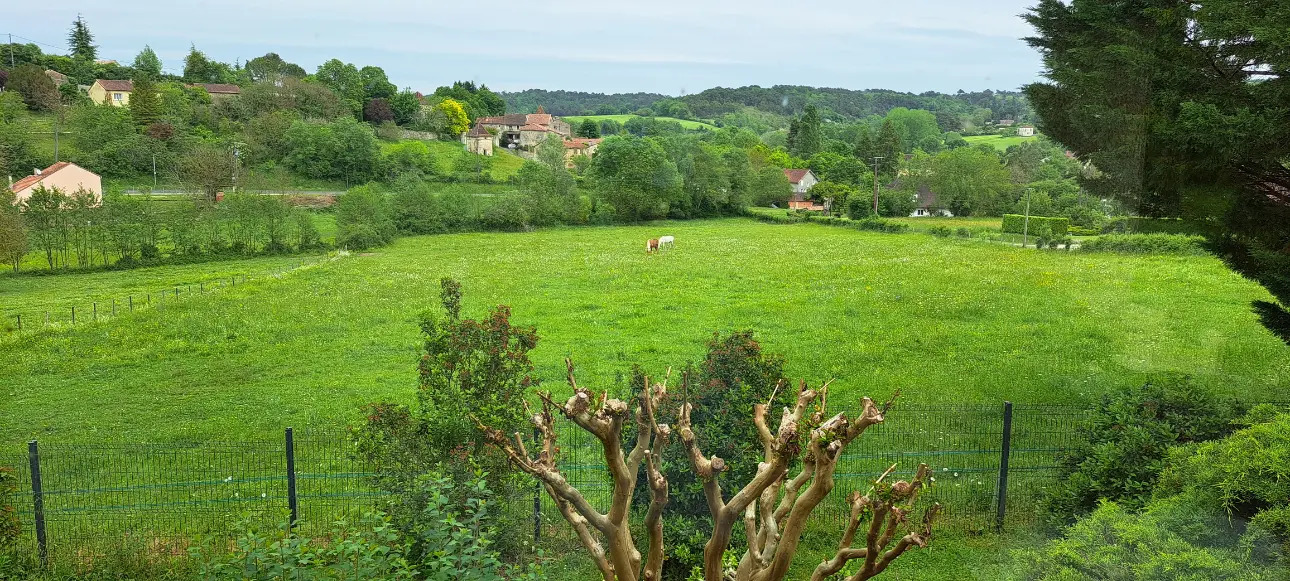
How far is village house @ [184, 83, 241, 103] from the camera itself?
3211 cm

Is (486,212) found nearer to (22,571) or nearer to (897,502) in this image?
(22,571)

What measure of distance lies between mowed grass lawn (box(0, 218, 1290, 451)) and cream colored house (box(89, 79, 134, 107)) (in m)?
22.4

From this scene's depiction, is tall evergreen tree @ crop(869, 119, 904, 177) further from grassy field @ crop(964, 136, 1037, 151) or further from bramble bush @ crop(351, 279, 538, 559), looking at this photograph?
bramble bush @ crop(351, 279, 538, 559)

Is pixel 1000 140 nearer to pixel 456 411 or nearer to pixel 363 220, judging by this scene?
pixel 456 411

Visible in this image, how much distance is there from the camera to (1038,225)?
1034 centimetres

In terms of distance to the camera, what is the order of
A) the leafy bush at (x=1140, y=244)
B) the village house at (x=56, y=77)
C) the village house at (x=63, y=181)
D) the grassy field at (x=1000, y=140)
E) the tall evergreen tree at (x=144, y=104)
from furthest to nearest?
1. the village house at (x=56, y=77)
2. the tall evergreen tree at (x=144, y=104)
3. the village house at (x=63, y=181)
4. the grassy field at (x=1000, y=140)
5. the leafy bush at (x=1140, y=244)

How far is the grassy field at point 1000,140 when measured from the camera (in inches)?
361

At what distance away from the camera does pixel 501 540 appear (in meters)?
3.89

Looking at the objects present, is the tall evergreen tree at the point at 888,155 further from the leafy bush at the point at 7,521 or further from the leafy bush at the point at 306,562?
the leafy bush at the point at 306,562

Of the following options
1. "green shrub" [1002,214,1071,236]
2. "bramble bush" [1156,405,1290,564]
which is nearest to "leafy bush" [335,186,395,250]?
"green shrub" [1002,214,1071,236]

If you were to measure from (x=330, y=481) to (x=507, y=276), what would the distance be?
6.51 meters

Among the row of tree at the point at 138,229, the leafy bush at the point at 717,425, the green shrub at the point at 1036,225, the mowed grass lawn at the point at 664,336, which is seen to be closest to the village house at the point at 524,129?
the row of tree at the point at 138,229

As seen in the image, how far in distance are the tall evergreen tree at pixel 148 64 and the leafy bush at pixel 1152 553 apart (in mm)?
41392

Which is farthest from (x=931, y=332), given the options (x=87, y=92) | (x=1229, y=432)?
(x=87, y=92)
